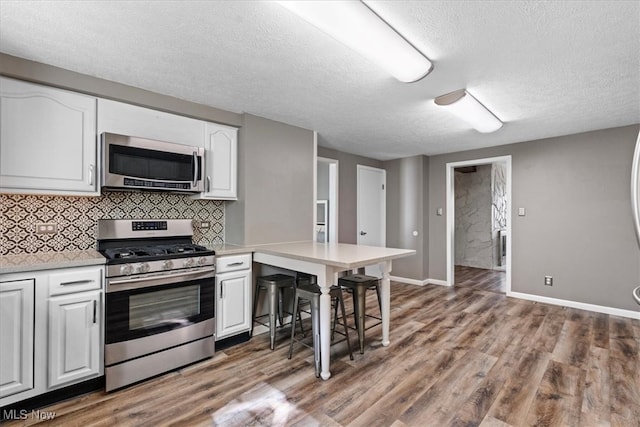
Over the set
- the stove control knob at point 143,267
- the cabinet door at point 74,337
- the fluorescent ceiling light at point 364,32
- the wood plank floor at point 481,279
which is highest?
the fluorescent ceiling light at point 364,32

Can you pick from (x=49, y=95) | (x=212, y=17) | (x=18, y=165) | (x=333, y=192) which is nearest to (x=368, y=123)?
(x=333, y=192)

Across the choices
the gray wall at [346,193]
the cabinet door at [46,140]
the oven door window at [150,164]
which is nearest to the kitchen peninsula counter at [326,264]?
the oven door window at [150,164]

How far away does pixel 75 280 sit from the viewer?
6.69 ft

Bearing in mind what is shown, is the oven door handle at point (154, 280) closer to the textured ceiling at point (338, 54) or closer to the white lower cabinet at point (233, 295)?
the white lower cabinet at point (233, 295)

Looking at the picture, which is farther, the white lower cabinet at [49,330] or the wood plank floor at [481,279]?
the wood plank floor at [481,279]

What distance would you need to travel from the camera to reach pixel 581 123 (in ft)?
11.6

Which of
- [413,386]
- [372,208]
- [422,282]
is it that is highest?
[372,208]

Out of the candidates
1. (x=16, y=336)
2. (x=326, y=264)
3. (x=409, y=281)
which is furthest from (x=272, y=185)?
(x=409, y=281)

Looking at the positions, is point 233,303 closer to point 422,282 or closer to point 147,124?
point 147,124

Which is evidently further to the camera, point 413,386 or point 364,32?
point 413,386

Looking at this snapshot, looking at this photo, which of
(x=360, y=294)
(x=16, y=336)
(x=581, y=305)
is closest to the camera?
(x=16, y=336)

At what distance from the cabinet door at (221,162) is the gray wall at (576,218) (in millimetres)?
3854

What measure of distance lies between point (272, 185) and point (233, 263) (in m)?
0.99

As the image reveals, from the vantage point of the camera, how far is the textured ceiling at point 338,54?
1.62 m
